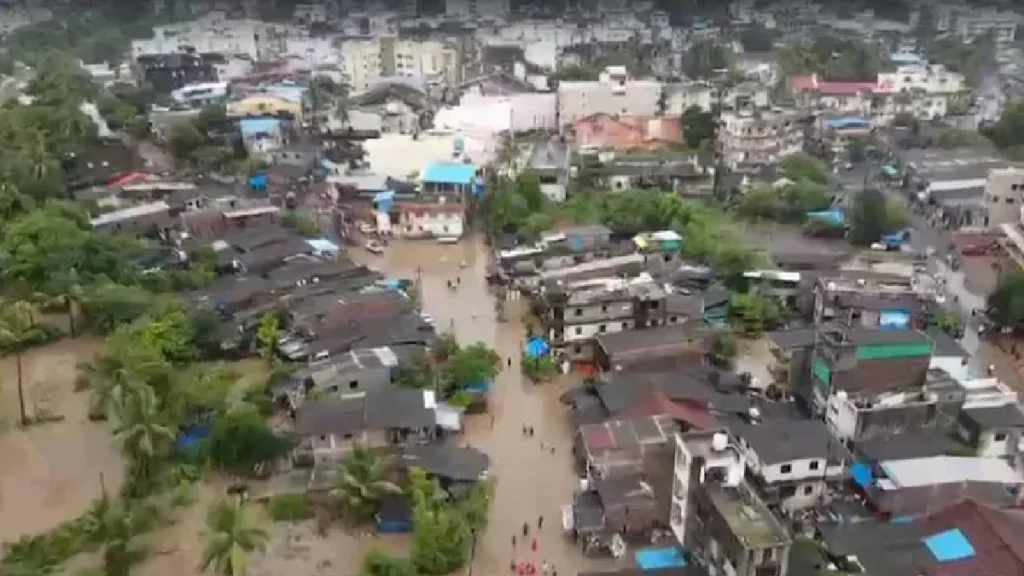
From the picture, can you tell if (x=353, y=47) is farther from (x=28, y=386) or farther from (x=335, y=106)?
(x=28, y=386)

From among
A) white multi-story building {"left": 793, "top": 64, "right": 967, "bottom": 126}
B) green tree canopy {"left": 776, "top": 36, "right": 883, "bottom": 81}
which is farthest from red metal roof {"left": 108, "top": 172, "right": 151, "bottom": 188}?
green tree canopy {"left": 776, "top": 36, "right": 883, "bottom": 81}

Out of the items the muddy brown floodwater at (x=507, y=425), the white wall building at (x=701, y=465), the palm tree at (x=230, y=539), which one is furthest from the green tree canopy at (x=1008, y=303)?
the palm tree at (x=230, y=539)

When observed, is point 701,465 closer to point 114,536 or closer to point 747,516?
point 747,516

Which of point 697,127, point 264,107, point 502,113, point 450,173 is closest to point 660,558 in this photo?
point 450,173

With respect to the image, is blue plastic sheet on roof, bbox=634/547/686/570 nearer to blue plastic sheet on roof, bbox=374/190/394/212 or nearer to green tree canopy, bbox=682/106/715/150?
blue plastic sheet on roof, bbox=374/190/394/212

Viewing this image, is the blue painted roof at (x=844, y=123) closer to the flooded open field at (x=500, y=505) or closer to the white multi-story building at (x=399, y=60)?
the flooded open field at (x=500, y=505)

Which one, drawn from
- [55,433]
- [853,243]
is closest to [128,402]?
[55,433]
